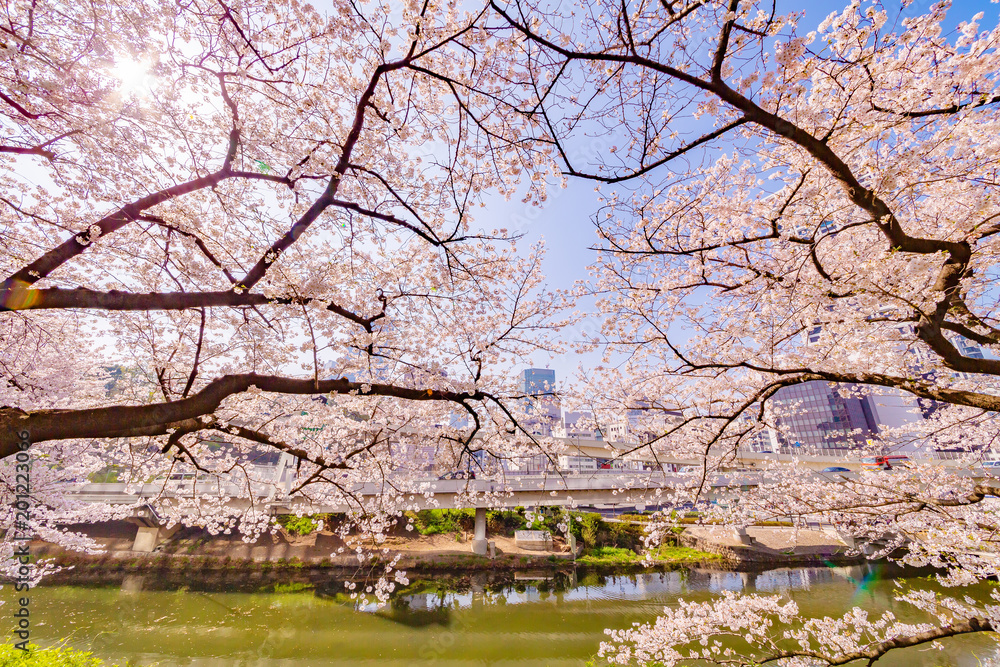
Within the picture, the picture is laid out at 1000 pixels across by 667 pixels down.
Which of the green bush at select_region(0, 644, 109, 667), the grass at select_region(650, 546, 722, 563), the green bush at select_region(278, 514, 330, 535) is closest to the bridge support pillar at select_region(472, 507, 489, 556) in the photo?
the green bush at select_region(278, 514, 330, 535)

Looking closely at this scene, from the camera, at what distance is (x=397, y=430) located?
776 cm

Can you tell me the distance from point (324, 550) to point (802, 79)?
22.2m

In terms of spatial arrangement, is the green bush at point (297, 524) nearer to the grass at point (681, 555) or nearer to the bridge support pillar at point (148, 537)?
the bridge support pillar at point (148, 537)

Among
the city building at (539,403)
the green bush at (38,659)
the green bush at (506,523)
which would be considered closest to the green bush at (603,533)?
the green bush at (506,523)

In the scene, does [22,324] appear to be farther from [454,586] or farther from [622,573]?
[622,573]

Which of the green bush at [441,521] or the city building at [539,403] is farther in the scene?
the green bush at [441,521]

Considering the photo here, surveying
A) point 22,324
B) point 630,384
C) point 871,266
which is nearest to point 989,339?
point 871,266

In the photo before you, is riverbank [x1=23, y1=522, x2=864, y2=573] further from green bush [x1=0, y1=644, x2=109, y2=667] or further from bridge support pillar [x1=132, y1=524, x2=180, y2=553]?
green bush [x1=0, y1=644, x2=109, y2=667]

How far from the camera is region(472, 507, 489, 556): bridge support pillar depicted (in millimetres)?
18344

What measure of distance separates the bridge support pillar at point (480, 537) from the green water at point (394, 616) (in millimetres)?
1893

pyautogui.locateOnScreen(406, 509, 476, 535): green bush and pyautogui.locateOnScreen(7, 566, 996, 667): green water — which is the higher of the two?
pyautogui.locateOnScreen(406, 509, 476, 535): green bush

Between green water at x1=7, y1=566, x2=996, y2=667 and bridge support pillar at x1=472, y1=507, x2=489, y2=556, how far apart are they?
74.5 inches

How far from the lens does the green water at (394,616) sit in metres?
9.74

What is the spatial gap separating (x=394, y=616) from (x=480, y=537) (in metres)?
6.77
